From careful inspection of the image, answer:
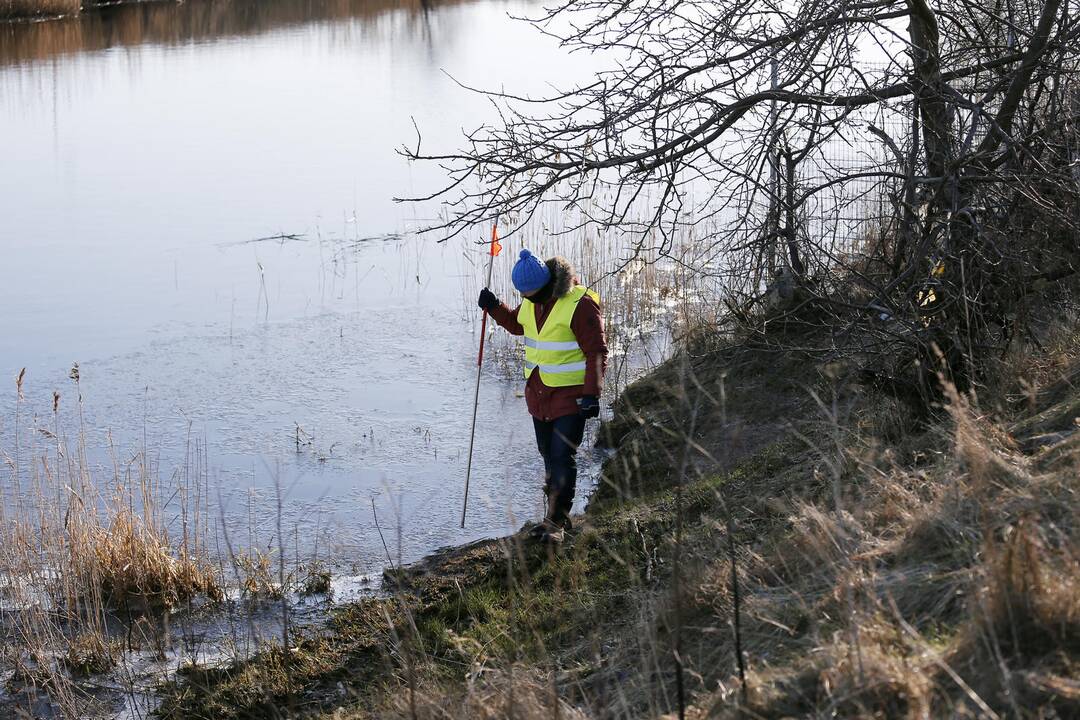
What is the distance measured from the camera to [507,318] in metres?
7.17

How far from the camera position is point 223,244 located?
1476 centimetres

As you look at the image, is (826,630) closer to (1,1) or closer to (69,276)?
(69,276)

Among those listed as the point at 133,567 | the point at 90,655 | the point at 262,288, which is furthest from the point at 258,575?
the point at 262,288

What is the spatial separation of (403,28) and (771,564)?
29633 mm

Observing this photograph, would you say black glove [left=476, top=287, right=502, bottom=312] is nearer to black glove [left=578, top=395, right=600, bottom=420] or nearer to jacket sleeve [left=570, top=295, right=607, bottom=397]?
jacket sleeve [left=570, top=295, right=607, bottom=397]

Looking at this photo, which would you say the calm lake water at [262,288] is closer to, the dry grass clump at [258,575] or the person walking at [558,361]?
the dry grass clump at [258,575]

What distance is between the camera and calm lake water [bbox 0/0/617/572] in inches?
339

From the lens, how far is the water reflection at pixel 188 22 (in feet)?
91.3

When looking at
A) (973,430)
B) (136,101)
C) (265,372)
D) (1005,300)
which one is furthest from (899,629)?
(136,101)

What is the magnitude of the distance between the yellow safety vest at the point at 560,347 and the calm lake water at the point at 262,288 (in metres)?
1.19

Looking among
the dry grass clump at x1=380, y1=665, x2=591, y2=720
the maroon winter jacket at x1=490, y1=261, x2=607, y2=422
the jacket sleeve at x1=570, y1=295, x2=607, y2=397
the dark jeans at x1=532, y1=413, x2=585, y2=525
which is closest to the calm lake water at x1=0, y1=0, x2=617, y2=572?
the dry grass clump at x1=380, y1=665, x2=591, y2=720

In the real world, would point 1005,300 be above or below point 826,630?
above

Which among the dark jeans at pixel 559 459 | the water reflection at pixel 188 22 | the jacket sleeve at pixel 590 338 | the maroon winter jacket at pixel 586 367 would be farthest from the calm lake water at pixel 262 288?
the jacket sleeve at pixel 590 338

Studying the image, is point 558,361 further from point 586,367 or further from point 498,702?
point 498,702
